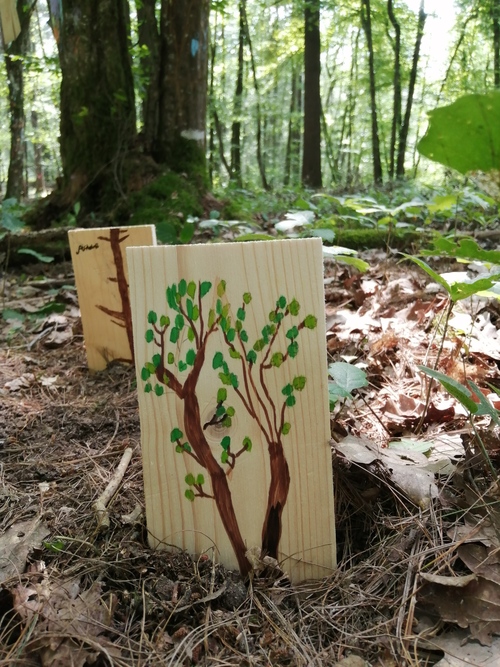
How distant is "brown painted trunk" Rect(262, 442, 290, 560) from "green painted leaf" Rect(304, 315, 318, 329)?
0.85 ft

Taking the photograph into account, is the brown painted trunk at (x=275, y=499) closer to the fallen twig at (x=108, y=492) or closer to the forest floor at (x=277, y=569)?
the forest floor at (x=277, y=569)

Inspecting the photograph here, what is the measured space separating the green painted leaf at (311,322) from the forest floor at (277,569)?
0.37 meters

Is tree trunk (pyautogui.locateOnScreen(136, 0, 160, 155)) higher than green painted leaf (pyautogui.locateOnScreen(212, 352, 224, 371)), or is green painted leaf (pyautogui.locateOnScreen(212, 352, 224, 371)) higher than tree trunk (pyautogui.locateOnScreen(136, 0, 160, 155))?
tree trunk (pyautogui.locateOnScreen(136, 0, 160, 155))

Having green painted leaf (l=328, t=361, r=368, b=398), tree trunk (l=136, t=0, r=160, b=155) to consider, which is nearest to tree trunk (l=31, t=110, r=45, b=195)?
tree trunk (l=136, t=0, r=160, b=155)

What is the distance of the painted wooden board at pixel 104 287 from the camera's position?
214cm

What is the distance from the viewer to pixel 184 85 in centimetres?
438

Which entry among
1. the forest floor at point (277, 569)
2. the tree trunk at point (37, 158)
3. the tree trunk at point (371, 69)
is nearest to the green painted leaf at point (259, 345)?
the forest floor at point (277, 569)

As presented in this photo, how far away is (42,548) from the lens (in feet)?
3.46

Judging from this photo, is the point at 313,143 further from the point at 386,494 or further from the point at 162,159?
the point at 386,494

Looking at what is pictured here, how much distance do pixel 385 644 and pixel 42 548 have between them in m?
0.72

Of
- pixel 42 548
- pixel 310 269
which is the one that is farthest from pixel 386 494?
pixel 42 548

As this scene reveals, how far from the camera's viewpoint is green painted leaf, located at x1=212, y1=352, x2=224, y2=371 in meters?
1.03

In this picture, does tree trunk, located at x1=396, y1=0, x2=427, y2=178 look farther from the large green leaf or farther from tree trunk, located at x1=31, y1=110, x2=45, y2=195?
the large green leaf

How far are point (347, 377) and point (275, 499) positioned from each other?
1.49ft
